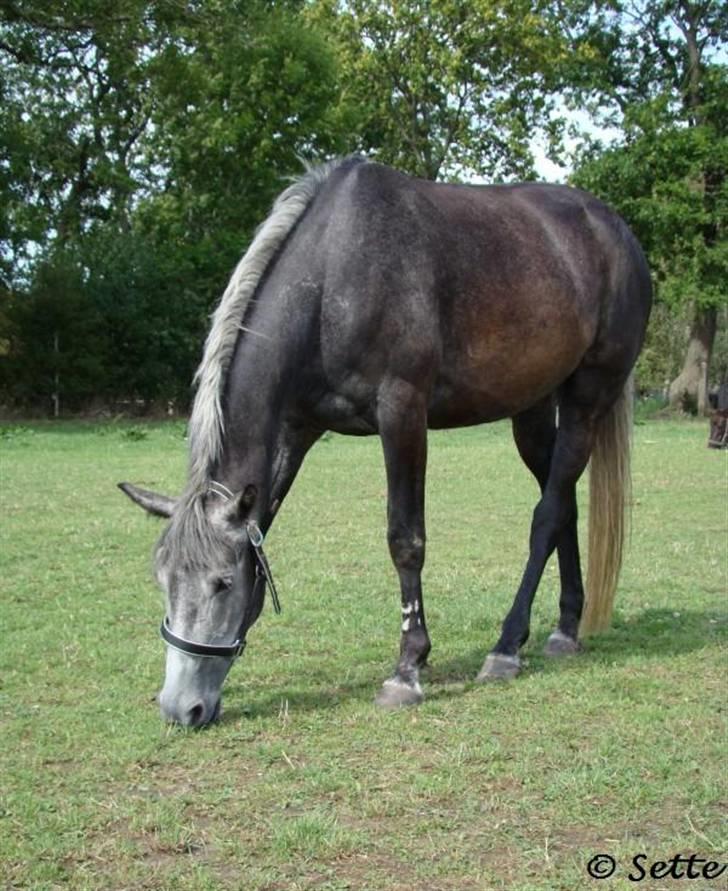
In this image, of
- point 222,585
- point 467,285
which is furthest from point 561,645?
point 222,585

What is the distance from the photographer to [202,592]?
15.7 feet

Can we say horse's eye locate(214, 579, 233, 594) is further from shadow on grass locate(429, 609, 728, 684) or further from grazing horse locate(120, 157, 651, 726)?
shadow on grass locate(429, 609, 728, 684)

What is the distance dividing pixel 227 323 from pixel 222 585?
123cm

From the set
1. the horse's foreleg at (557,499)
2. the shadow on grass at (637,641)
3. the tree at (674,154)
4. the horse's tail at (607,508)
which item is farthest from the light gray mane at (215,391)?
the tree at (674,154)

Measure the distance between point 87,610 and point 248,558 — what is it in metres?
2.88

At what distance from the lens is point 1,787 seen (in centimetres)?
422

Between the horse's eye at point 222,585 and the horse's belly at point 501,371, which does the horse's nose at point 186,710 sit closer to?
the horse's eye at point 222,585

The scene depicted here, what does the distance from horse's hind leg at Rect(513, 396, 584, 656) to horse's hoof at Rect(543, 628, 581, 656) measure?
11 cm

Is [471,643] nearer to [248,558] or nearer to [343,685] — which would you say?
[343,685]

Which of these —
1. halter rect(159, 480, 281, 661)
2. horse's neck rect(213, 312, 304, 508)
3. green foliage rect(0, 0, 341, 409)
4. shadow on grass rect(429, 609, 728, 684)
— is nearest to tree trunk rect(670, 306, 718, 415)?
green foliage rect(0, 0, 341, 409)

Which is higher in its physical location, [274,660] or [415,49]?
[415,49]

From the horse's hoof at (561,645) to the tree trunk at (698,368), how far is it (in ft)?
95.7

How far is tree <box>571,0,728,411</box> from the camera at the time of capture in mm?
33531

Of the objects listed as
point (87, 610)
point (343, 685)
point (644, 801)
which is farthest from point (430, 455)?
point (644, 801)
